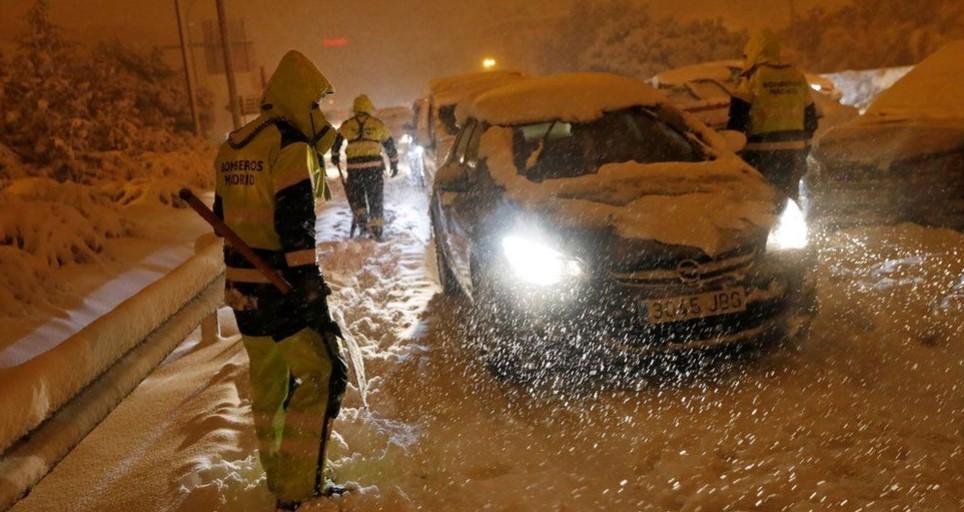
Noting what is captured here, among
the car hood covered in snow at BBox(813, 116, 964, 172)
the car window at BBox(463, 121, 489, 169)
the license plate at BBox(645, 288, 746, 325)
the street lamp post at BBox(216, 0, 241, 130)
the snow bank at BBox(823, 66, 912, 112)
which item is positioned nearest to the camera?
the license plate at BBox(645, 288, 746, 325)

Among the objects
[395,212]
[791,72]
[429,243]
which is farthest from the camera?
[395,212]

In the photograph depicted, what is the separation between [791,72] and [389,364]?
404 centimetres

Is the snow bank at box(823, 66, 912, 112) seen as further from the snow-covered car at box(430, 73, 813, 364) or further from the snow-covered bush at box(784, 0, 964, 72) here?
the snow-covered car at box(430, 73, 813, 364)

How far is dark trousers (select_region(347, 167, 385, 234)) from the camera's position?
364 inches

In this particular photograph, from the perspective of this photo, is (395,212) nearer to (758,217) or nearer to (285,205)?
(758,217)

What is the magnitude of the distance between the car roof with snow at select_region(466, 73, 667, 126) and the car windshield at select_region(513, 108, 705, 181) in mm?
62

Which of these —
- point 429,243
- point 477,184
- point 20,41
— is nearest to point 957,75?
point 477,184

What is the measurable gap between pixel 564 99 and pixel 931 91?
4.12m

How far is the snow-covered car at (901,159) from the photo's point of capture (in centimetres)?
635

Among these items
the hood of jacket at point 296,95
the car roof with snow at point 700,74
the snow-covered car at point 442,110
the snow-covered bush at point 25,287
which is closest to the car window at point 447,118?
the snow-covered car at point 442,110

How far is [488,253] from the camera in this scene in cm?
428

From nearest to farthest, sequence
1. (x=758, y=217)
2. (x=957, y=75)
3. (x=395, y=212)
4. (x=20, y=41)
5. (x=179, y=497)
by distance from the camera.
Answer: (x=179, y=497) < (x=758, y=217) < (x=957, y=75) < (x=395, y=212) < (x=20, y=41)

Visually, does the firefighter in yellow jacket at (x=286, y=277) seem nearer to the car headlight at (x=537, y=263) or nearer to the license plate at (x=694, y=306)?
the car headlight at (x=537, y=263)

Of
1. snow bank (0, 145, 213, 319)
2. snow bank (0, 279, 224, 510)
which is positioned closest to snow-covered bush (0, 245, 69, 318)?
snow bank (0, 145, 213, 319)
